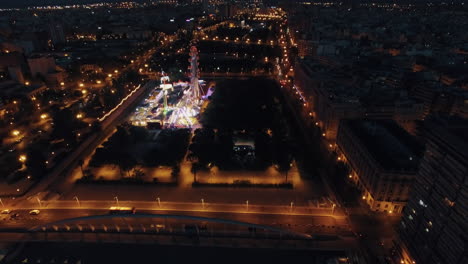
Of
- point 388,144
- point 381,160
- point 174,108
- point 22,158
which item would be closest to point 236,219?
point 381,160

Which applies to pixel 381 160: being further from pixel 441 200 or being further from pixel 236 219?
pixel 236 219

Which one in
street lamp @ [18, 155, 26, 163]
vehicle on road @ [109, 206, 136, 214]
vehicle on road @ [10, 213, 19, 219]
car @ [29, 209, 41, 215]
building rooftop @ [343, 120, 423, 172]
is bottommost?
vehicle on road @ [10, 213, 19, 219]

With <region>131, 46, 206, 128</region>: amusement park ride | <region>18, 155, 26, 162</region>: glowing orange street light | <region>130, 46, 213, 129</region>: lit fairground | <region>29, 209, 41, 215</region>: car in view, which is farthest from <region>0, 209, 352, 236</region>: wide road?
<region>131, 46, 206, 128</region>: amusement park ride

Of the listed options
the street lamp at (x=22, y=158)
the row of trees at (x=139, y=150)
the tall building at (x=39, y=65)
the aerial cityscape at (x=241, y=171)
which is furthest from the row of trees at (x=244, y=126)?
the tall building at (x=39, y=65)

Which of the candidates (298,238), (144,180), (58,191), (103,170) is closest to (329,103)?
(298,238)

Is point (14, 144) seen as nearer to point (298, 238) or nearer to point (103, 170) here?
point (103, 170)

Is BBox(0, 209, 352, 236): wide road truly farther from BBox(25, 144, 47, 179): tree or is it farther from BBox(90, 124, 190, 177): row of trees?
BBox(90, 124, 190, 177): row of trees

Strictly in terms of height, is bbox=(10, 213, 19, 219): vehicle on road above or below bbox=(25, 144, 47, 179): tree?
below
